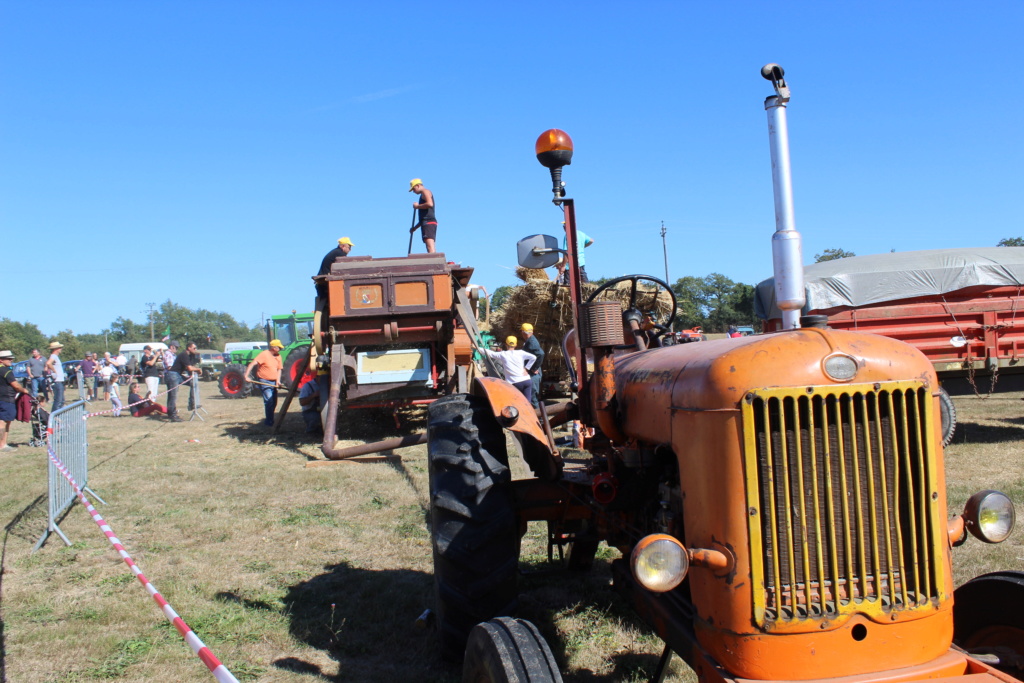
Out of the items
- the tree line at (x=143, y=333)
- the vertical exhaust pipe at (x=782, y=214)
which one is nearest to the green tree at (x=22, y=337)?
the tree line at (x=143, y=333)

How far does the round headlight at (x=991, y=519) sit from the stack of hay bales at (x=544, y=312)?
8727 mm

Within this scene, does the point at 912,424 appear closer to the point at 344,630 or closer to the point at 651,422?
the point at 651,422

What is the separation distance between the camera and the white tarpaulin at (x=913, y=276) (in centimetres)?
817

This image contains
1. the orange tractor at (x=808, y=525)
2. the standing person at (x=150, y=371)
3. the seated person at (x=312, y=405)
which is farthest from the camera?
the standing person at (x=150, y=371)

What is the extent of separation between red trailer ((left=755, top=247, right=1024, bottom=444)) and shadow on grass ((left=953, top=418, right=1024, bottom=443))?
0.57 m

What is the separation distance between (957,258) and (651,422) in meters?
7.42

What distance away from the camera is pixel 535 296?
38.4 feet

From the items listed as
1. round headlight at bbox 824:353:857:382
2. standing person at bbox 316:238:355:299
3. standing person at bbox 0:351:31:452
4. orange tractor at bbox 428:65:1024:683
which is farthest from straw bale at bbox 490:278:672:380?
round headlight at bbox 824:353:857:382

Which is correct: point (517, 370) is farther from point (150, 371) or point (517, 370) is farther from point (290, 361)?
point (150, 371)

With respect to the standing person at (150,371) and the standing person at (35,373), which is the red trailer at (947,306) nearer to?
the standing person at (150,371)

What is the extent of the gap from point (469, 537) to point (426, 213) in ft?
24.2

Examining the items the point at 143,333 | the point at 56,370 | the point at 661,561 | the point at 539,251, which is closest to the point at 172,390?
the point at 56,370

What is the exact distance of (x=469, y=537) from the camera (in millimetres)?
3020

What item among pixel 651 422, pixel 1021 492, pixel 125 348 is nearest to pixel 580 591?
pixel 651 422
